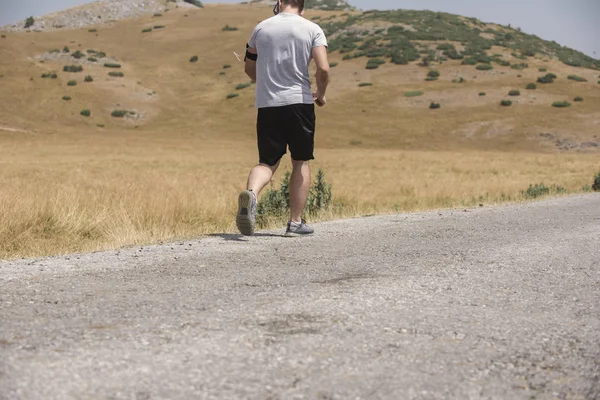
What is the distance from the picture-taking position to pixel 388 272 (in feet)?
18.4

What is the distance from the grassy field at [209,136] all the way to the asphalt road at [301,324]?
2268 mm

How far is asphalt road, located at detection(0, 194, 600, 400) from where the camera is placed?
2.89m

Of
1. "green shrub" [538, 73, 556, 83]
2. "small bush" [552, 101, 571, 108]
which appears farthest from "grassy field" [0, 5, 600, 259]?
"green shrub" [538, 73, 556, 83]

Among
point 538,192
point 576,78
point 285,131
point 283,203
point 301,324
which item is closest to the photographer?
point 301,324

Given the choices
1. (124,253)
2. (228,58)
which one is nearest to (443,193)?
(124,253)

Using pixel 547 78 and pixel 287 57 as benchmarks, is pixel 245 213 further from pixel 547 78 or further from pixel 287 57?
pixel 547 78

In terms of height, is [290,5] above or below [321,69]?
above

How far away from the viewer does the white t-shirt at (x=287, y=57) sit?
25.0 ft

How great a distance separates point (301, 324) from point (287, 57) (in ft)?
14.0

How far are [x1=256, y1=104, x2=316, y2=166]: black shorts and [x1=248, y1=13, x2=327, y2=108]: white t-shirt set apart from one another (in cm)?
7

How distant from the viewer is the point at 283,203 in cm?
1085

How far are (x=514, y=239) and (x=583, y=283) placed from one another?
2.56 metres

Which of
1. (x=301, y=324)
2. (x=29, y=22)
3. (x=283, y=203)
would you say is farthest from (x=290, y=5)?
(x=29, y=22)

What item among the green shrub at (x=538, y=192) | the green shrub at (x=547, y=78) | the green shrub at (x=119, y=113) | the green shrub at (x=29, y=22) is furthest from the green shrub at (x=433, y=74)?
the green shrub at (x=29, y=22)
